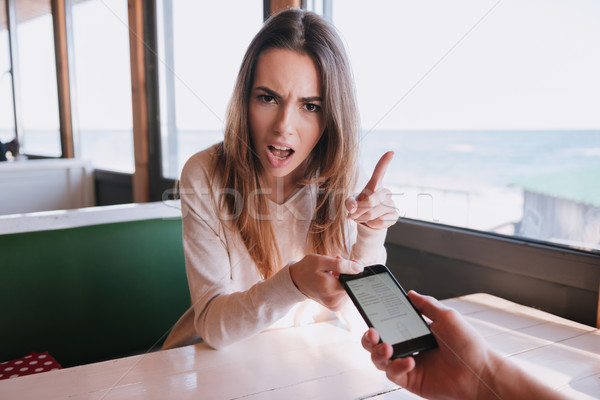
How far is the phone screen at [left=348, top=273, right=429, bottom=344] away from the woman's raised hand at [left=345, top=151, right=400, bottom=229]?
15cm

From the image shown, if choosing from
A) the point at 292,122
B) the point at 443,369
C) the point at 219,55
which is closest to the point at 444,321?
the point at 443,369

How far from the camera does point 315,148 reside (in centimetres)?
108

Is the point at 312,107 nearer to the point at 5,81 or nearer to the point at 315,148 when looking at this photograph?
the point at 315,148

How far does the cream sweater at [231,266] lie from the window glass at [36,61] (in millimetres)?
3334

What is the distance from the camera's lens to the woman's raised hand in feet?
2.60

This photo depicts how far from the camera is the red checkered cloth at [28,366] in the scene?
0.94 meters

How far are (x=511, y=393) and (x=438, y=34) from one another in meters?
1.11

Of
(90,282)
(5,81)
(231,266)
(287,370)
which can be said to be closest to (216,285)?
(231,266)

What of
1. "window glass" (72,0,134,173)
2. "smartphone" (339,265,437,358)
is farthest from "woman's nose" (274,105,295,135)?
"window glass" (72,0,134,173)

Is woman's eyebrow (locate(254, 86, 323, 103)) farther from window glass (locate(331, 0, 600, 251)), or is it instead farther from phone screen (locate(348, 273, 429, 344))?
phone screen (locate(348, 273, 429, 344))

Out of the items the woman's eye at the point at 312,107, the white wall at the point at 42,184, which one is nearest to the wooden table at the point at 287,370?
the woman's eye at the point at 312,107

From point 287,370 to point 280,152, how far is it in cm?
44

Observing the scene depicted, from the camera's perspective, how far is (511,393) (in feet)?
1.88

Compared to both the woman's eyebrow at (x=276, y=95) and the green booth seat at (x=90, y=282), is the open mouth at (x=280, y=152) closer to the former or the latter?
the woman's eyebrow at (x=276, y=95)
